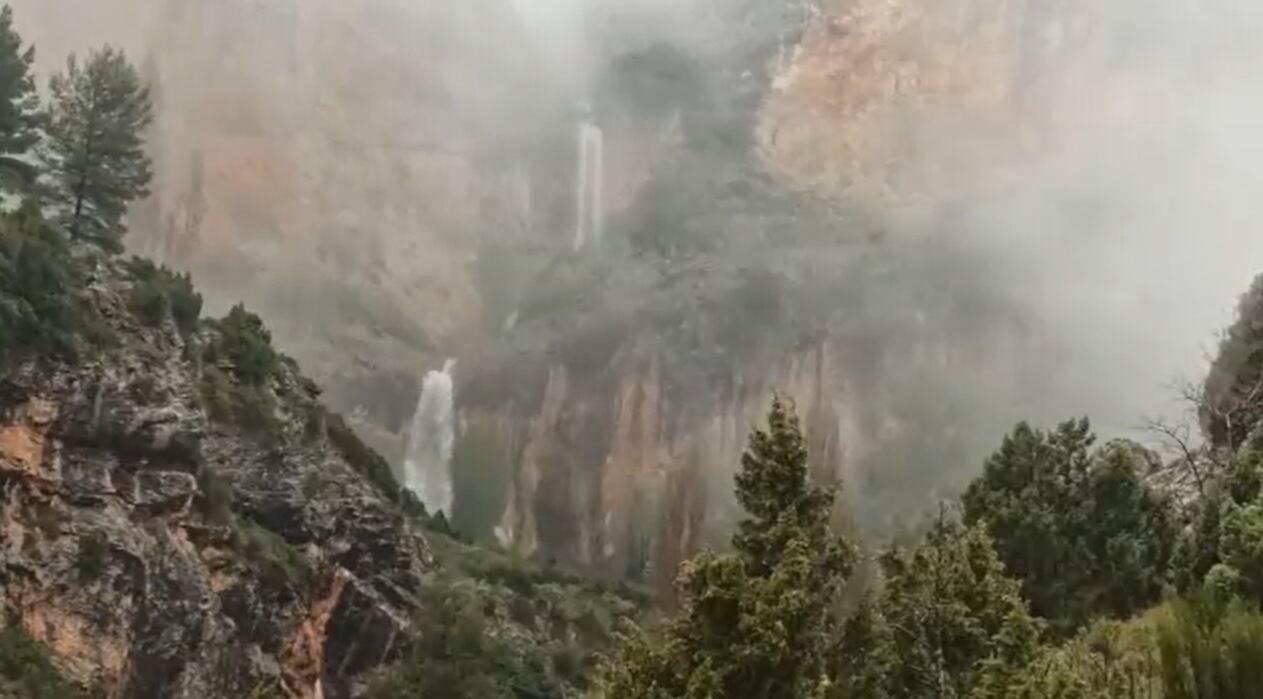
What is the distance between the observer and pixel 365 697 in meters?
60.7

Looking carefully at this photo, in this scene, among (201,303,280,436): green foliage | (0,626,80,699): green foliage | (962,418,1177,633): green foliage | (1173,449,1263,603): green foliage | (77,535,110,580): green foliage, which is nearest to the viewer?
(1173,449,1263,603): green foliage

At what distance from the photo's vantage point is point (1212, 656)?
36.8ft

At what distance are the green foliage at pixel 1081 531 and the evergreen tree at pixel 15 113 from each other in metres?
46.5

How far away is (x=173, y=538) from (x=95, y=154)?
73.5 feet

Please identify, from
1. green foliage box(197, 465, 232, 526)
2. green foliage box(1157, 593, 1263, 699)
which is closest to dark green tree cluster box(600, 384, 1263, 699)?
green foliage box(1157, 593, 1263, 699)

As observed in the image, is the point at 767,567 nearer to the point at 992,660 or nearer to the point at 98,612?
the point at 992,660

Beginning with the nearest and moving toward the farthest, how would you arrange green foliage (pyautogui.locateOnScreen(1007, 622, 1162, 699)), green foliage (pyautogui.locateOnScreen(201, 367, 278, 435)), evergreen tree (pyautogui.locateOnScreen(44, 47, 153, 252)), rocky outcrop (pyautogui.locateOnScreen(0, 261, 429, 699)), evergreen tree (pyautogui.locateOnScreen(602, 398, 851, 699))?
green foliage (pyautogui.locateOnScreen(1007, 622, 1162, 699)) < evergreen tree (pyautogui.locateOnScreen(602, 398, 851, 699)) < rocky outcrop (pyautogui.locateOnScreen(0, 261, 429, 699)) < green foliage (pyautogui.locateOnScreen(201, 367, 278, 435)) < evergreen tree (pyautogui.locateOnScreen(44, 47, 153, 252))

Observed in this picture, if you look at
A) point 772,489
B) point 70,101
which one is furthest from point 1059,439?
point 70,101

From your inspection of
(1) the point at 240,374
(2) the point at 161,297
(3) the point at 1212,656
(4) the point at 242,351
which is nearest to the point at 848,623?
(3) the point at 1212,656

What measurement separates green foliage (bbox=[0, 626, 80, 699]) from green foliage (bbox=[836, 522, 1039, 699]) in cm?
3232

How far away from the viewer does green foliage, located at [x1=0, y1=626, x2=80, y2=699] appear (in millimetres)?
40688

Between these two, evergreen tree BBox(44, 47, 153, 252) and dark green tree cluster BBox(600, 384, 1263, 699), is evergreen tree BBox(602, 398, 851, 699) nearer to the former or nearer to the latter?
dark green tree cluster BBox(600, 384, 1263, 699)

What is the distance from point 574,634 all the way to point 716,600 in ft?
205

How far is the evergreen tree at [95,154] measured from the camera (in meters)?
63.4
